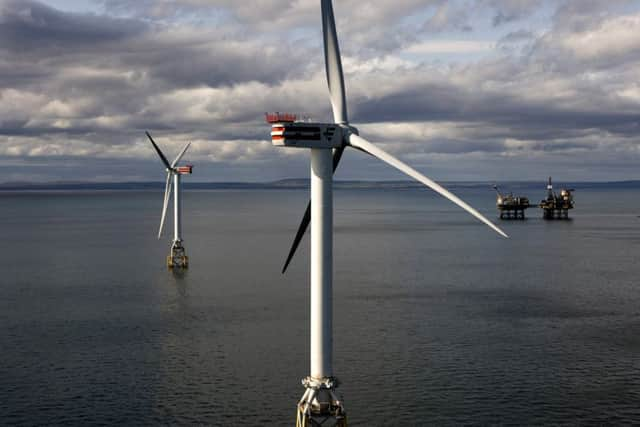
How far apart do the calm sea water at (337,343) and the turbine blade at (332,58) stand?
2567 cm

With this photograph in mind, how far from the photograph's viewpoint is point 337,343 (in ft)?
263

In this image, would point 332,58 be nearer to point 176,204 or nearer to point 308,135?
point 308,135

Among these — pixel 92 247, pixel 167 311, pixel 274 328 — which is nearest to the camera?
pixel 274 328

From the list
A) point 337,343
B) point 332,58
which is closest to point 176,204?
point 337,343

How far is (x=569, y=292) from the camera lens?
380 feet

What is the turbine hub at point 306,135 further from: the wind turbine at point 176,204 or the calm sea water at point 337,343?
the wind turbine at point 176,204

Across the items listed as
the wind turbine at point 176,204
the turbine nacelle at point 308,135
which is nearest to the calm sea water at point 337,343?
the wind turbine at point 176,204

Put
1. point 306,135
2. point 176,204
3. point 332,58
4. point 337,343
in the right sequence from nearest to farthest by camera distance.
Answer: point 306,135, point 332,58, point 337,343, point 176,204

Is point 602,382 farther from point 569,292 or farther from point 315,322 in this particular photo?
point 569,292

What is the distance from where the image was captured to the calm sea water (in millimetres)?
59219

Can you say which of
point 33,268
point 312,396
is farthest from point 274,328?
point 33,268

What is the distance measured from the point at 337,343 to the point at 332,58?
1707 inches

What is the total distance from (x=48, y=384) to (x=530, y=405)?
135ft

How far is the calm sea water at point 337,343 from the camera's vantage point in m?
59.2
